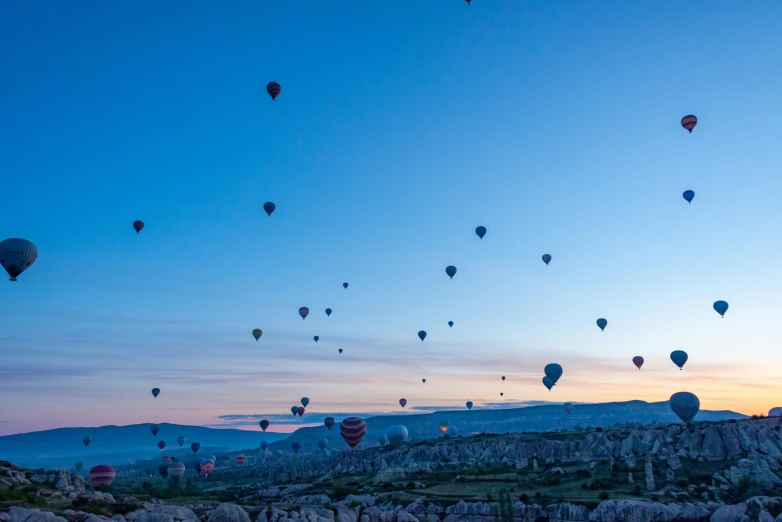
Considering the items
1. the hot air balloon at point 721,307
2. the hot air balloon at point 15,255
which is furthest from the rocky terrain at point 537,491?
the hot air balloon at point 15,255

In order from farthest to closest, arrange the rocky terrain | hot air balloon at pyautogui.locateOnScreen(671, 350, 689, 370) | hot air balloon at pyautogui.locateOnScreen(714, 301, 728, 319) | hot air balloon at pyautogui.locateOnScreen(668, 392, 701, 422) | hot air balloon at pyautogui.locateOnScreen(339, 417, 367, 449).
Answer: hot air balloon at pyautogui.locateOnScreen(339, 417, 367, 449), hot air balloon at pyautogui.locateOnScreen(668, 392, 701, 422), hot air balloon at pyautogui.locateOnScreen(671, 350, 689, 370), hot air balloon at pyautogui.locateOnScreen(714, 301, 728, 319), the rocky terrain

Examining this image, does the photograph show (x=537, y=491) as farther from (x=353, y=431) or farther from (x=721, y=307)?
(x=353, y=431)

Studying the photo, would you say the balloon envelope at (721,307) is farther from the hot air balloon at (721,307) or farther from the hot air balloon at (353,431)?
the hot air balloon at (353,431)

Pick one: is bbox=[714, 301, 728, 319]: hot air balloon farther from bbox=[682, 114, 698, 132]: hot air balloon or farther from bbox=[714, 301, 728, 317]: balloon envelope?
bbox=[682, 114, 698, 132]: hot air balloon

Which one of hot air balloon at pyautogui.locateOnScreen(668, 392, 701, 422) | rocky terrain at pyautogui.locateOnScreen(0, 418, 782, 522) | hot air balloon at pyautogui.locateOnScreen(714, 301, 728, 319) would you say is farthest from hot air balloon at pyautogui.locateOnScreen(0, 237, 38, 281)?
hot air balloon at pyautogui.locateOnScreen(668, 392, 701, 422)

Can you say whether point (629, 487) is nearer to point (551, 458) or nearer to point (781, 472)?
point (781, 472)
